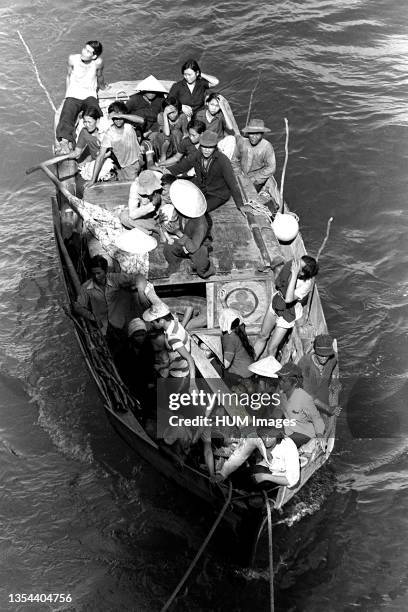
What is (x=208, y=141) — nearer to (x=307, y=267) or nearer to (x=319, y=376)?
(x=307, y=267)

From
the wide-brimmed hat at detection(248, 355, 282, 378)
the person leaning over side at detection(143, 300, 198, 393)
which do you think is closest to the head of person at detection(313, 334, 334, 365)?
the wide-brimmed hat at detection(248, 355, 282, 378)

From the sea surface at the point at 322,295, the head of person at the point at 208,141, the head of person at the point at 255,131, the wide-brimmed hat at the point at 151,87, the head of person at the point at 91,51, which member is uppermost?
the head of person at the point at 91,51

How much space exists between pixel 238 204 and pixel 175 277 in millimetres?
1483

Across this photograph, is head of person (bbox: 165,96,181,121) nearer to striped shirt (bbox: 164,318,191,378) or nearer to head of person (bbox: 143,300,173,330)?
head of person (bbox: 143,300,173,330)

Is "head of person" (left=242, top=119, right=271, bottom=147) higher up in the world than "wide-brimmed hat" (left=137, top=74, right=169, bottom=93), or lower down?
lower down

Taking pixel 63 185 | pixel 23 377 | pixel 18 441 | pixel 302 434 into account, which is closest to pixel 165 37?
pixel 63 185

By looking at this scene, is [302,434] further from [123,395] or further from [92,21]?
[92,21]

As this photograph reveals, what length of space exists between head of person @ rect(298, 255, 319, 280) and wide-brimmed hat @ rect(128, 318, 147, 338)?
1.84m

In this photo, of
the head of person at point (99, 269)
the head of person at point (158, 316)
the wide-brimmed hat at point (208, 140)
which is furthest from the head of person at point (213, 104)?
the head of person at point (158, 316)

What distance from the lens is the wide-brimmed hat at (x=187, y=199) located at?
8.41 metres

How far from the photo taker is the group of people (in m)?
7.63

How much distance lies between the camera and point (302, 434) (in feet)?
25.3

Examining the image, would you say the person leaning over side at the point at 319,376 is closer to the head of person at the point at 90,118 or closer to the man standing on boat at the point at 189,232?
the man standing on boat at the point at 189,232

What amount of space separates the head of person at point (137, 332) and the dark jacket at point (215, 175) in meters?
2.40
